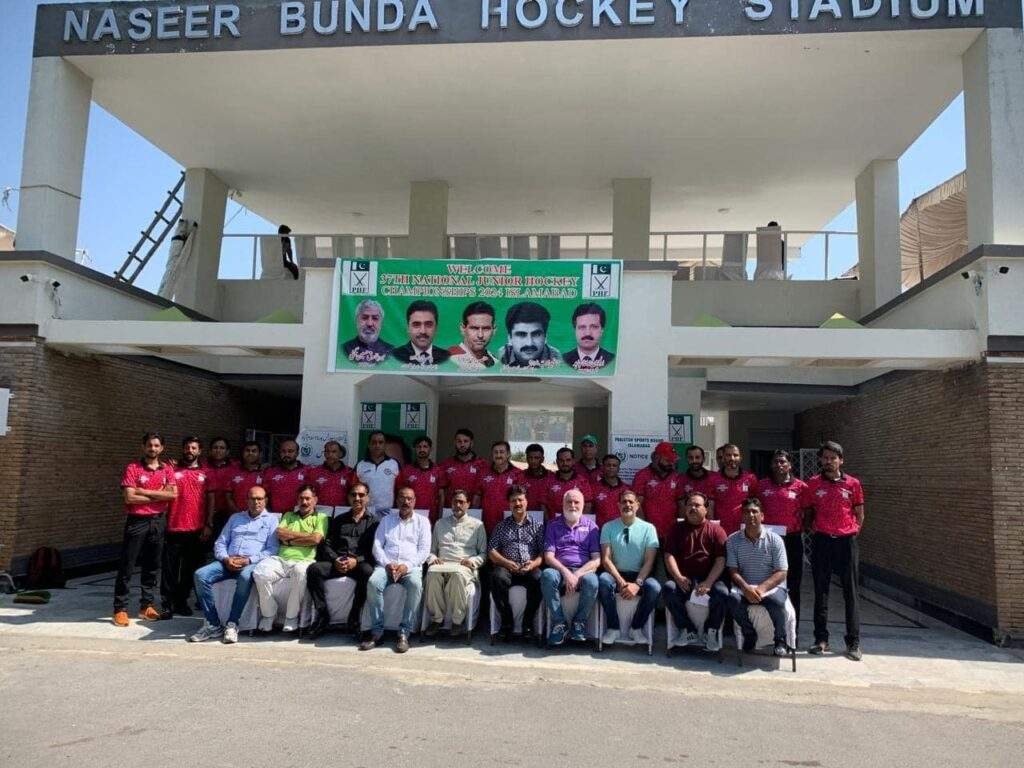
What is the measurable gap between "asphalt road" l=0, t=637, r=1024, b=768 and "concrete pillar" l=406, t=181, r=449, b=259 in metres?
8.51

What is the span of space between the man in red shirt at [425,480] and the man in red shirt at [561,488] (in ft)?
3.56

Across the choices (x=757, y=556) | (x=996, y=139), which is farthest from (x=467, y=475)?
(x=996, y=139)

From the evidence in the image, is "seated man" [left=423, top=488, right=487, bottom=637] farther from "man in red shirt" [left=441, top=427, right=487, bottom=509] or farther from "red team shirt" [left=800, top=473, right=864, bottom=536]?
"red team shirt" [left=800, top=473, right=864, bottom=536]

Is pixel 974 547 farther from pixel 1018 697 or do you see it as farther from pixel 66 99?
pixel 66 99

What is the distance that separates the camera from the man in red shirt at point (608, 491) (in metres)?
7.36

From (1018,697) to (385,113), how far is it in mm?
10387

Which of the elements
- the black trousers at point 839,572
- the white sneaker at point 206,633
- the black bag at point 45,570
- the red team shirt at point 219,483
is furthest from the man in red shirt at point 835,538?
the black bag at point 45,570

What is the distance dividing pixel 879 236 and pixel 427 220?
762 cm

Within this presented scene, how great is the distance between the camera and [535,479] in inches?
298

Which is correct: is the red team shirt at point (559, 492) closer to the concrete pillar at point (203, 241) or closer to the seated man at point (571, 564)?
the seated man at point (571, 564)

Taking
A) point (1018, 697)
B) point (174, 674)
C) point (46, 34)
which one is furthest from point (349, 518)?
point (46, 34)

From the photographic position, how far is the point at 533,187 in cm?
1462

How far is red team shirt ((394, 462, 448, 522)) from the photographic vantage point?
7.61m

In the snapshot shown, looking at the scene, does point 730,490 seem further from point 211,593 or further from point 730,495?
point 211,593
